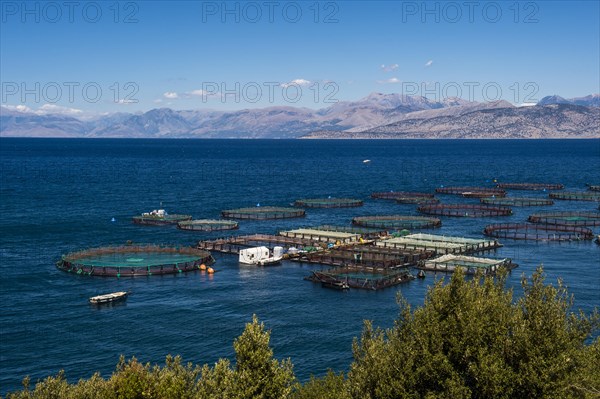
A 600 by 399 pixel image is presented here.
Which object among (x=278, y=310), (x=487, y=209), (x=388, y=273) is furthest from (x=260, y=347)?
(x=487, y=209)

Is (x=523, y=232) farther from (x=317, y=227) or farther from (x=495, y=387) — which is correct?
(x=495, y=387)

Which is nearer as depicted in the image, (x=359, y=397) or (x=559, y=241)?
(x=359, y=397)

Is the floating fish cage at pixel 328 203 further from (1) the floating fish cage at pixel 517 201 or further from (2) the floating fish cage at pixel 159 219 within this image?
(2) the floating fish cage at pixel 159 219

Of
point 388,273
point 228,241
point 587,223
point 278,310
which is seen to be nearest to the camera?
point 278,310

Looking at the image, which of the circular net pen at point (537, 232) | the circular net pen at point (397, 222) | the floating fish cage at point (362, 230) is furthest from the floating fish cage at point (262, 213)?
the circular net pen at point (537, 232)

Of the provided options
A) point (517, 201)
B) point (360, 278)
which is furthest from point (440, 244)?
point (517, 201)

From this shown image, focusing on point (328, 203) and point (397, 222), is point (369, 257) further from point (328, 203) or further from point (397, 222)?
point (328, 203)

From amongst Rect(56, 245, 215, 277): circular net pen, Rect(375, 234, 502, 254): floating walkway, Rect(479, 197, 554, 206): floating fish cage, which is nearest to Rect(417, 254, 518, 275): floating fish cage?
Rect(375, 234, 502, 254): floating walkway
